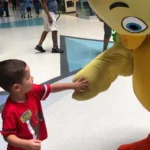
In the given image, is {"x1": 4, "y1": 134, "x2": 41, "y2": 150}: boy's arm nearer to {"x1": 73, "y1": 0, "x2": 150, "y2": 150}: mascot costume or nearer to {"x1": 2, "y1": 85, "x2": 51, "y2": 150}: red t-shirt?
{"x1": 2, "y1": 85, "x2": 51, "y2": 150}: red t-shirt

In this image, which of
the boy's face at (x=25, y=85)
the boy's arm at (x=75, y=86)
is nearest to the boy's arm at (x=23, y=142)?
the boy's face at (x=25, y=85)

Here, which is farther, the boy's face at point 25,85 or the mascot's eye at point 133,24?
the boy's face at point 25,85

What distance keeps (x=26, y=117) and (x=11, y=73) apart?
189 millimetres

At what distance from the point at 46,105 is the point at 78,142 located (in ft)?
1.87

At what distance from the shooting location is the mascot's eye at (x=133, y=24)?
3.12ft

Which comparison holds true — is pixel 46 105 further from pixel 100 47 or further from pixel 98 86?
pixel 100 47

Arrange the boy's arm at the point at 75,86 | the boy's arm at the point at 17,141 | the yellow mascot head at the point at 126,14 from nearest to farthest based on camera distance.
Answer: the yellow mascot head at the point at 126,14
the boy's arm at the point at 17,141
the boy's arm at the point at 75,86

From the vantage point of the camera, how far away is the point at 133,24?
3.18 ft

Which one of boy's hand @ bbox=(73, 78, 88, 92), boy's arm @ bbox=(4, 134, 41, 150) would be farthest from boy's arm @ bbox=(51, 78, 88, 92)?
boy's arm @ bbox=(4, 134, 41, 150)

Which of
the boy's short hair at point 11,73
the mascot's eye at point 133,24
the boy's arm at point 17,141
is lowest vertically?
the boy's arm at point 17,141

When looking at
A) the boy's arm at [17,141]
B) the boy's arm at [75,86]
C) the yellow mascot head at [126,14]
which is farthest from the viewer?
the boy's arm at [75,86]

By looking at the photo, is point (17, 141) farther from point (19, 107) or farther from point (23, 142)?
point (19, 107)

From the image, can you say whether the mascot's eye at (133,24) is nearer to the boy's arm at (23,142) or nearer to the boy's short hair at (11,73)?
the boy's short hair at (11,73)

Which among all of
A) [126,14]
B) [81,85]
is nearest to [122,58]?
[81,85]
